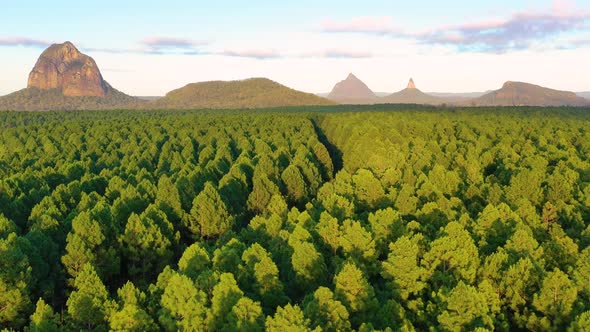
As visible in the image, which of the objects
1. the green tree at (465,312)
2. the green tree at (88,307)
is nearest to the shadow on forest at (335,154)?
the green tree at (465,312)

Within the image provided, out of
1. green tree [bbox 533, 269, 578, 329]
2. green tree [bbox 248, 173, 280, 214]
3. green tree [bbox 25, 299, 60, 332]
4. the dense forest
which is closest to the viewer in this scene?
green tree [bbox 25, 299, 60, 332]

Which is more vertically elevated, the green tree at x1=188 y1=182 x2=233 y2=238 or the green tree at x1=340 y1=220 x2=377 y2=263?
the green tree at x1=340 y1=220 x2=377 y2=263

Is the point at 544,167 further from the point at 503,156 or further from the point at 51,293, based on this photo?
the point at 51,293

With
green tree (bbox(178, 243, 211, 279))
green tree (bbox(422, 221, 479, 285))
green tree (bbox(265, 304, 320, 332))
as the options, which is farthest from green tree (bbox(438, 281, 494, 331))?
green tree (bbox(178, 243, 211, 279))

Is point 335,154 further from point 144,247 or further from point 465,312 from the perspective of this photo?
point 465,312

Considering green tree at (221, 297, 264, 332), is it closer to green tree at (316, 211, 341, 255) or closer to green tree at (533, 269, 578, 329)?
green tree at (316, 211, 341, 255)

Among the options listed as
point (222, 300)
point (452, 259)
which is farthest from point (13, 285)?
point (452, 259)

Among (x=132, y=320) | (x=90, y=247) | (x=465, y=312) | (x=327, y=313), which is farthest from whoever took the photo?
(x=90, y=247)

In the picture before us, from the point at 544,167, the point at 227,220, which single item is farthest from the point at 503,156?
the point at 227,220
